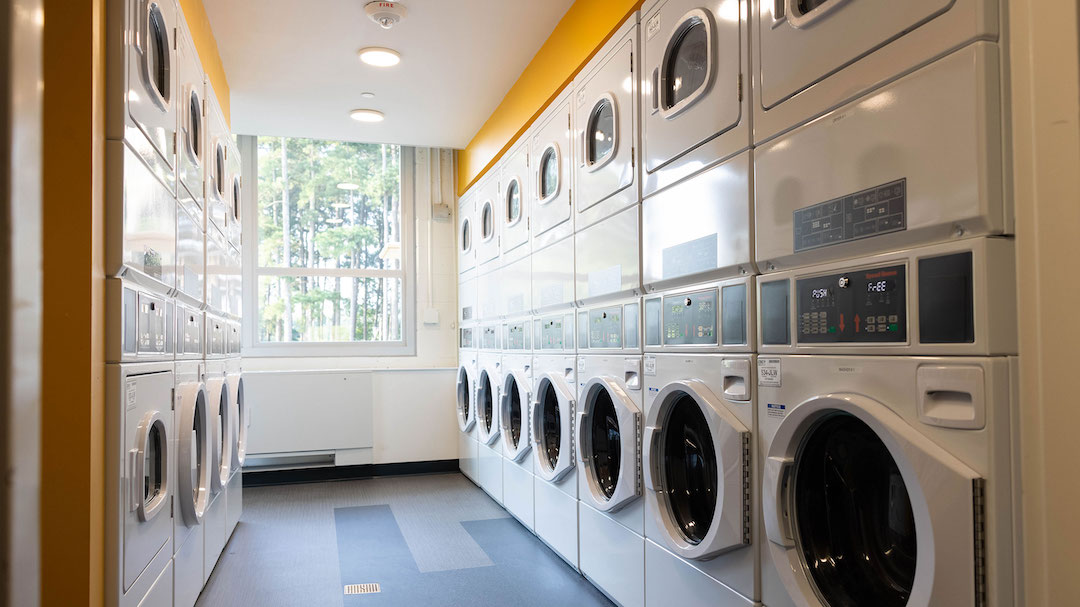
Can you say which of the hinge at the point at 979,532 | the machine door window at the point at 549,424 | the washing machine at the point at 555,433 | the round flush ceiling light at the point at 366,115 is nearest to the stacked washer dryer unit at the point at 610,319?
the washing machine at the point at 555,433

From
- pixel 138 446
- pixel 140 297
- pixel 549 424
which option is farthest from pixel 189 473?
pixel 549 424

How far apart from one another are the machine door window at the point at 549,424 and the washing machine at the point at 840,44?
2.04 meters

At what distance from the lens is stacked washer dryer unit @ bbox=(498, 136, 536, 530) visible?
4051mm

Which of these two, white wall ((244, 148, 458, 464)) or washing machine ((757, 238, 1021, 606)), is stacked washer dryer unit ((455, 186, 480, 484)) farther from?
washing machine ((757, 238, 1021, 606))

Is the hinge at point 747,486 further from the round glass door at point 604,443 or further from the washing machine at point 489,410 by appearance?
the washing machine at point 489,410

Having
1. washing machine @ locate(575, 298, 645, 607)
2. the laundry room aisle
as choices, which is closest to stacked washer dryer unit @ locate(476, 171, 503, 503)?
the laundry room aisle

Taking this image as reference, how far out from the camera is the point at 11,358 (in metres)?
0.29

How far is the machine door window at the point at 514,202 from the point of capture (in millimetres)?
4262

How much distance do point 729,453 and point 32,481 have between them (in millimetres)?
Answer: 1863

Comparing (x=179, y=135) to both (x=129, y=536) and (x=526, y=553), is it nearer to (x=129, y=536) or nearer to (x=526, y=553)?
(x=129, y=536)

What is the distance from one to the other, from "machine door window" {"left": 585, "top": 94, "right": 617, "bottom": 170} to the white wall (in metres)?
3.17

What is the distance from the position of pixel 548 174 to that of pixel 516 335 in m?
0.99

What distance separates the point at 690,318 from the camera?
7.50ft

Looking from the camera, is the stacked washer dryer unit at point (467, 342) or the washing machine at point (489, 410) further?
the stacked washer dryer unit at point (467, 342)
